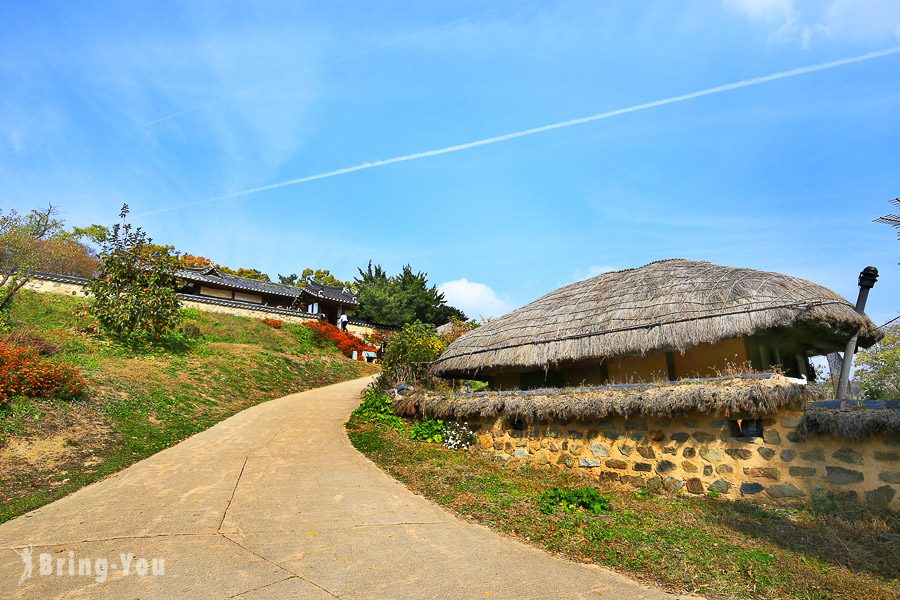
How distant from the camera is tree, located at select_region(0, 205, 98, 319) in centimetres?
2102

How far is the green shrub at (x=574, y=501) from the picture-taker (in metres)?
6.90

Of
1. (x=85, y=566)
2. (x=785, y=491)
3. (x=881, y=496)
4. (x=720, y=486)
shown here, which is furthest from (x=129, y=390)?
(x=881, y=496)

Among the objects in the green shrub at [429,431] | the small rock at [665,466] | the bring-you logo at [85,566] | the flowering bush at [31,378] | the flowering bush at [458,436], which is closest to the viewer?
the bring-you logo at [85,566]

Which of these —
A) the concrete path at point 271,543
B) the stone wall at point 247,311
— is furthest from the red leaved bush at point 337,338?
the concrete path at point 271,543

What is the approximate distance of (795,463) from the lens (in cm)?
714

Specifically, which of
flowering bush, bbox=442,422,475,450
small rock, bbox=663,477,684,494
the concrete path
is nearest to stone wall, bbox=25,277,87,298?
the concrete path

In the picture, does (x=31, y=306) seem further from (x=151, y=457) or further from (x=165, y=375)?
(x=151, y=457)

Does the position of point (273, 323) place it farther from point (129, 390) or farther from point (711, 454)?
point (711, 454)

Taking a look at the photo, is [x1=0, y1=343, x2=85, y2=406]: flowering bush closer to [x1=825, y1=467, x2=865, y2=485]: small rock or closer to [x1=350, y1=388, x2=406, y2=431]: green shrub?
[x1=350, y1=388, x2=406, y2=431]: green shrub

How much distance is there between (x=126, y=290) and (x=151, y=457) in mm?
12093

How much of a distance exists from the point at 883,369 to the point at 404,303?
2680cm

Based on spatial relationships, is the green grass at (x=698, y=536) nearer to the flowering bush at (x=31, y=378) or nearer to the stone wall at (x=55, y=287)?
the flowering bush at (x=31, y=378)

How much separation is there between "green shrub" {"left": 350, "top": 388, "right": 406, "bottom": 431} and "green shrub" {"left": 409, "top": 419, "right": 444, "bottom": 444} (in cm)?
55

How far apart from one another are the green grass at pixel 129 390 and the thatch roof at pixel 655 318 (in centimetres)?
703
